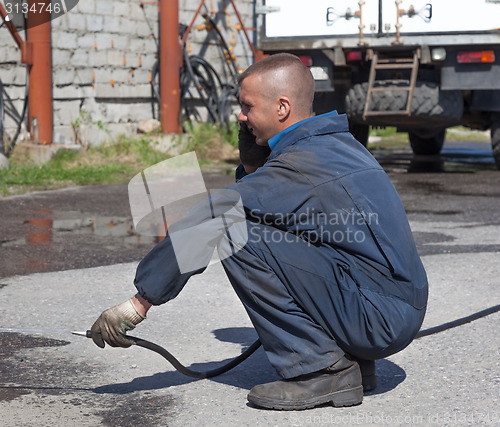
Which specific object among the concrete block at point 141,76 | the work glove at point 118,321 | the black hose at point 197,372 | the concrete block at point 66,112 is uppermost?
the concrete block at point 141,76

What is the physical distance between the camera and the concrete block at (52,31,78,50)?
391 inches

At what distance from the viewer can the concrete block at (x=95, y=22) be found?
1039 cm

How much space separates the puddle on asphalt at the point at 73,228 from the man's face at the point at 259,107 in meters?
3.01

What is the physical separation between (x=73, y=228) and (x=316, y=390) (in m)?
3.84

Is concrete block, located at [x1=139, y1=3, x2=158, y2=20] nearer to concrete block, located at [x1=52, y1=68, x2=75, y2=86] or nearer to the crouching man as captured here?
concrete block, located at [x1=52, y1=68, x2=75, y2=86]

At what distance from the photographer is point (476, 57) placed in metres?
8.59

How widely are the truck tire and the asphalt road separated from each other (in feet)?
7.86

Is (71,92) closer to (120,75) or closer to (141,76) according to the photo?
(120,75)

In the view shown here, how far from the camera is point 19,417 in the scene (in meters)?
2.70

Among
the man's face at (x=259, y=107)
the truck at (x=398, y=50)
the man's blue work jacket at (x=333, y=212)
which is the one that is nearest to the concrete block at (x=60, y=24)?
the truck at (x=398, y=50)

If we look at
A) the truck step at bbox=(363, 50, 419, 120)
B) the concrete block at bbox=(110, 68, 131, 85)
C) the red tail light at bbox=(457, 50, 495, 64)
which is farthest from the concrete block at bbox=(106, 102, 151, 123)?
the red tail light at bbox=(457, 50, 495, 64)

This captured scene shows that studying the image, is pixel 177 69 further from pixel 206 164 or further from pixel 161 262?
pixel 161 262

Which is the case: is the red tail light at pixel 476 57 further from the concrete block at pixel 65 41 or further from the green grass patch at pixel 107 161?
the concrete block at pixel 65 41

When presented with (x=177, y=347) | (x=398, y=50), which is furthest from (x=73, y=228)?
(x=398, y=50)
